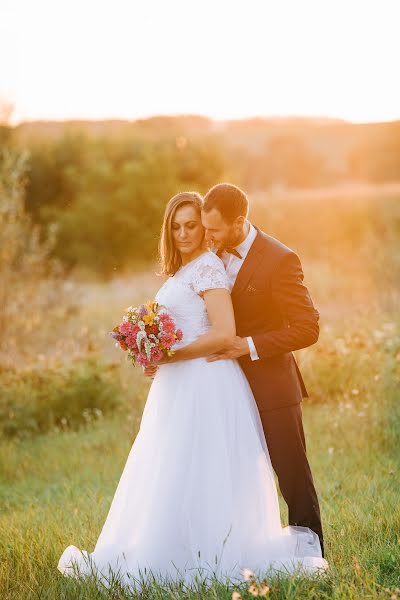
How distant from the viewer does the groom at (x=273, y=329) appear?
397 centimetres

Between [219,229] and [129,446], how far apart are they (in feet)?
13.6

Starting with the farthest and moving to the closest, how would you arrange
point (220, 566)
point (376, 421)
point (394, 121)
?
point (394, 121) → point (376, 421) → point (220, 566)

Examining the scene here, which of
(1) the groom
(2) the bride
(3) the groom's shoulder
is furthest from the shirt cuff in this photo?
(3) the groom's shoulder

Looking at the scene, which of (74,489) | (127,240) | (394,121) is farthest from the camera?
(394,121)

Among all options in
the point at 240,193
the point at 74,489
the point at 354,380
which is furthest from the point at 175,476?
the point at 354,380

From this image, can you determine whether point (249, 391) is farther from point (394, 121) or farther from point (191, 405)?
point (394, 121)

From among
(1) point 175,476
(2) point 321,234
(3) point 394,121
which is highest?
(3) point 394,121

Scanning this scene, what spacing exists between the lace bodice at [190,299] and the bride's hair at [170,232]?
0.24 ft

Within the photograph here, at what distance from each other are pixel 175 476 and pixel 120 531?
0.46m

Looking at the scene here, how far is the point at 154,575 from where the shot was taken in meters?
4.03

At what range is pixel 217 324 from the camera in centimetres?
397

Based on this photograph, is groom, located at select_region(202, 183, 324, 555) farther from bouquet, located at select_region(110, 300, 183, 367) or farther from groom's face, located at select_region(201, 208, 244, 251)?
bouquet, located at select_region(110, 300, 183, 367)

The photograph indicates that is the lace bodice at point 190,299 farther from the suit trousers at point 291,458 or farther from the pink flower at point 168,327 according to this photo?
the suit trousers at point 291,458

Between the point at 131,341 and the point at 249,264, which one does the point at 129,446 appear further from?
the point at 249,264
